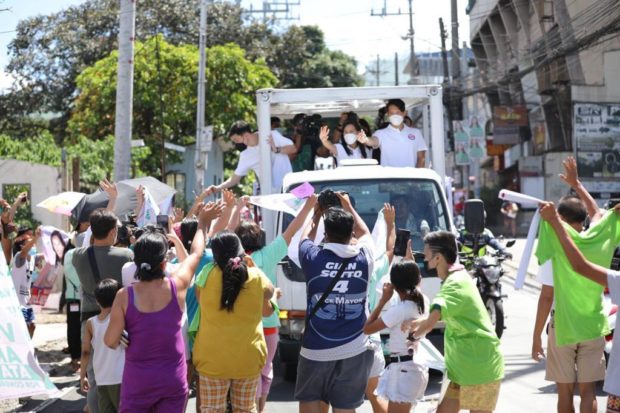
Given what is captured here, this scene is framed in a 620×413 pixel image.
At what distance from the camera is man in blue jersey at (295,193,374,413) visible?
20.1 ft

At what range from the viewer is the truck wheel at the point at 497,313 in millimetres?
12055

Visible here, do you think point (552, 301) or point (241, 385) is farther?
point (552, 301)

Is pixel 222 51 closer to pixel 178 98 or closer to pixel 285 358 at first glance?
pixel 178 98

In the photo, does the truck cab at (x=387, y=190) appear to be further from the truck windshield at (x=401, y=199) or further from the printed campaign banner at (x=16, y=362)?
the printed campaign banner at (x=16, y=362)

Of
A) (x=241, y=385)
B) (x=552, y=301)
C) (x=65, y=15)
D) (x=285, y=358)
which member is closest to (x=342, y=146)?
(x=285, y=358)

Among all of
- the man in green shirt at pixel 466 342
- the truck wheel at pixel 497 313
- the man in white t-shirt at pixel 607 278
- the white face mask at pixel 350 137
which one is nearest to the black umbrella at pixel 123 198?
the white face mask at pixel 350 137

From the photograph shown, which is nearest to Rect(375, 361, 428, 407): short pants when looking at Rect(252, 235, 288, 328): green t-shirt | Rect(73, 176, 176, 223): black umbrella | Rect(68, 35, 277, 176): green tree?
Rect(252, 235, 288, 328): green t-shirt

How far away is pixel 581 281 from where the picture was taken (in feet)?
20.9

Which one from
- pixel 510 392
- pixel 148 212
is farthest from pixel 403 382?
pixel 148 212

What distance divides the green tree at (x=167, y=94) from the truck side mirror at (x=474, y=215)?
22823 millimetres

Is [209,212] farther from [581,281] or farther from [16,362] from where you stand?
[581,281]

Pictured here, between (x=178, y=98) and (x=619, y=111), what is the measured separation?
16578 mm

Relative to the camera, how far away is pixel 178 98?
108 feet

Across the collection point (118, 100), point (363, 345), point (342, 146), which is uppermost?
point (118, 100)
